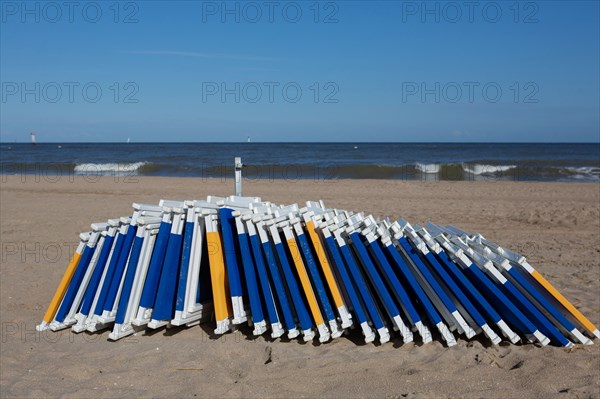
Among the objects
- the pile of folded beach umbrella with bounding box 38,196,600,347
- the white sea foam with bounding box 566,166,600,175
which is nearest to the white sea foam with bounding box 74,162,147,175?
the white sea foam with bounding box 566,166,600,175

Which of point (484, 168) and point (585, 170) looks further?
point (484, 168)

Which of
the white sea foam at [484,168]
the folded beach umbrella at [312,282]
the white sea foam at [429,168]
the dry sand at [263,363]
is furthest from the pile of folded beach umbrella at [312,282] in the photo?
the white sea foam at [484,168]

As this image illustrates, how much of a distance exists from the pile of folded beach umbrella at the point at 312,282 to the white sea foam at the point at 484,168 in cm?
2674

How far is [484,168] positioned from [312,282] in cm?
2909

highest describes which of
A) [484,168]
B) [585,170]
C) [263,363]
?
[484,168]

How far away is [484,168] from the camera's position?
3231 centimetres

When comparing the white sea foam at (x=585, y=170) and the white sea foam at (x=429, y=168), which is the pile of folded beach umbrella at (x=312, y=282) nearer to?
the white sea foam at (x=429, y=168)

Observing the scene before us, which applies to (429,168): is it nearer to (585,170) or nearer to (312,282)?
(585,170)

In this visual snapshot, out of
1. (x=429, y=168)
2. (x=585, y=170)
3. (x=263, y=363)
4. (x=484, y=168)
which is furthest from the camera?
(x=484, y=168)

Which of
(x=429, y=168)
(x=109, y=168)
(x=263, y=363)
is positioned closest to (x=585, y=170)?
(x=429, y=168)

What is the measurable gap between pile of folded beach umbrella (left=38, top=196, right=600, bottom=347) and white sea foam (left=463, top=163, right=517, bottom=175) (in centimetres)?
2674

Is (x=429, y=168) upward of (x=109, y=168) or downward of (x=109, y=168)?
downward

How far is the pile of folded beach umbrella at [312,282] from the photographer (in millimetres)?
4885

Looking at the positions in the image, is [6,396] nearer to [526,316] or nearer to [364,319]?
[364,319]
